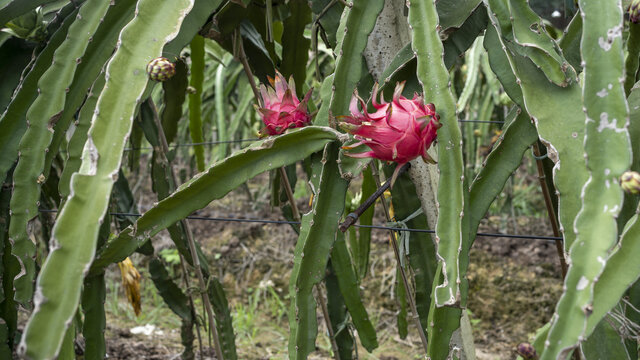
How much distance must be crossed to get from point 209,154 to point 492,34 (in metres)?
3.36

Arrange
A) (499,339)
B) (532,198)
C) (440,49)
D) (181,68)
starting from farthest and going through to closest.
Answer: (532,198)
(499,339)
(181,68)
(440,49)

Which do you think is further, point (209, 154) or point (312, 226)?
point (209, 154)

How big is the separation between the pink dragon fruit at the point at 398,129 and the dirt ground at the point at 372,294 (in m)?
1.51

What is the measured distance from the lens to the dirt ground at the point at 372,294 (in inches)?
84.5

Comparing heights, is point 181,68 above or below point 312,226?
above

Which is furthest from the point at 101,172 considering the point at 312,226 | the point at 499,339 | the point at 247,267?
the point at 247,267

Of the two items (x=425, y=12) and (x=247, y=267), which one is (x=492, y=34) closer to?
(x=425, y=12)

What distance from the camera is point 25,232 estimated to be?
737mm

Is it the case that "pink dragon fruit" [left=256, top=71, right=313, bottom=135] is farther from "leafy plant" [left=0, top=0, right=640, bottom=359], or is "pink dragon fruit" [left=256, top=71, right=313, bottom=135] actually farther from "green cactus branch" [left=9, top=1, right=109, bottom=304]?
"green cactus branch" [left=9, top=1, right=109, bottom=304]

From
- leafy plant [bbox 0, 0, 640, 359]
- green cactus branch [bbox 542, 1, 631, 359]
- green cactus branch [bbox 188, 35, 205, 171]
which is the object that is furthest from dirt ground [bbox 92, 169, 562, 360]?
green cactus branch [bbox 542, 1, 631, 359]

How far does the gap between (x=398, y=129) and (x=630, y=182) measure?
24 centimetres

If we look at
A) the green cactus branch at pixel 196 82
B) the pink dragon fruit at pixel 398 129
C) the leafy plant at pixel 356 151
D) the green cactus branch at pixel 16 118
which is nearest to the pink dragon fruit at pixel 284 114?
the leafy plant at pixel 356 151

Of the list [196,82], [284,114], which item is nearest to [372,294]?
[196,82]

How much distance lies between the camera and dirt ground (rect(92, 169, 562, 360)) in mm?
2146
